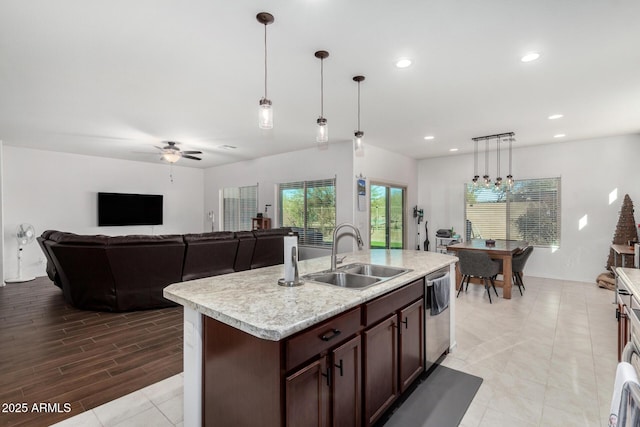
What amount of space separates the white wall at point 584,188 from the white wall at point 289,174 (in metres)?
3.43

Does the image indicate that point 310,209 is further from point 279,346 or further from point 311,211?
point 279,346

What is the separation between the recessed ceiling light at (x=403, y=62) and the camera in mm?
2660

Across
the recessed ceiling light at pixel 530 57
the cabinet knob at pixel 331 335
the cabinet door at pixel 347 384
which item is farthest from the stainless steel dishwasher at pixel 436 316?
the recessed ceiling light at pixel 530 57

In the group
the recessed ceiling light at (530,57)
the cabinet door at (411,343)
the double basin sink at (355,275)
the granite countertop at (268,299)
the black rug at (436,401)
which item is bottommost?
the black rug at (436,401)

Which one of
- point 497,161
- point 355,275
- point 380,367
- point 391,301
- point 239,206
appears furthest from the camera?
point 239,206

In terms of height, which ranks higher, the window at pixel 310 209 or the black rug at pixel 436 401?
the window at pixel 310 209

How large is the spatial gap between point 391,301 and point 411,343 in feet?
1.70

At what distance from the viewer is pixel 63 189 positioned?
21.6 feet

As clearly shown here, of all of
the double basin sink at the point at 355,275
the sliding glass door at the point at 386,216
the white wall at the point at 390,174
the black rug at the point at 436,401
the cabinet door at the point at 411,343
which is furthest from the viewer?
the sliding glass door at the point at 386,216

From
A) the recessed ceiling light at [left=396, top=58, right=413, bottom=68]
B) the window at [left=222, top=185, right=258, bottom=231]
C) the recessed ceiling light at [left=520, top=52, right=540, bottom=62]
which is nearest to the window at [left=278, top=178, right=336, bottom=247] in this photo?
the window at [left=222, top=185, right=258, bottom=231]

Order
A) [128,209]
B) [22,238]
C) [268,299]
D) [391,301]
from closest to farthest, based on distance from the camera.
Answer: [268,299] < [391,301] < [22,238] < [128,209]

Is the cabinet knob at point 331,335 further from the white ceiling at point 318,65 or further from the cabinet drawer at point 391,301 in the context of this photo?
the white ceiling at point 318,65

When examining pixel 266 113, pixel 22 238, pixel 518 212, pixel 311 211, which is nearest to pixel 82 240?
pixel 266 113

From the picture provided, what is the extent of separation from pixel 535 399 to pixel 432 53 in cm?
278
